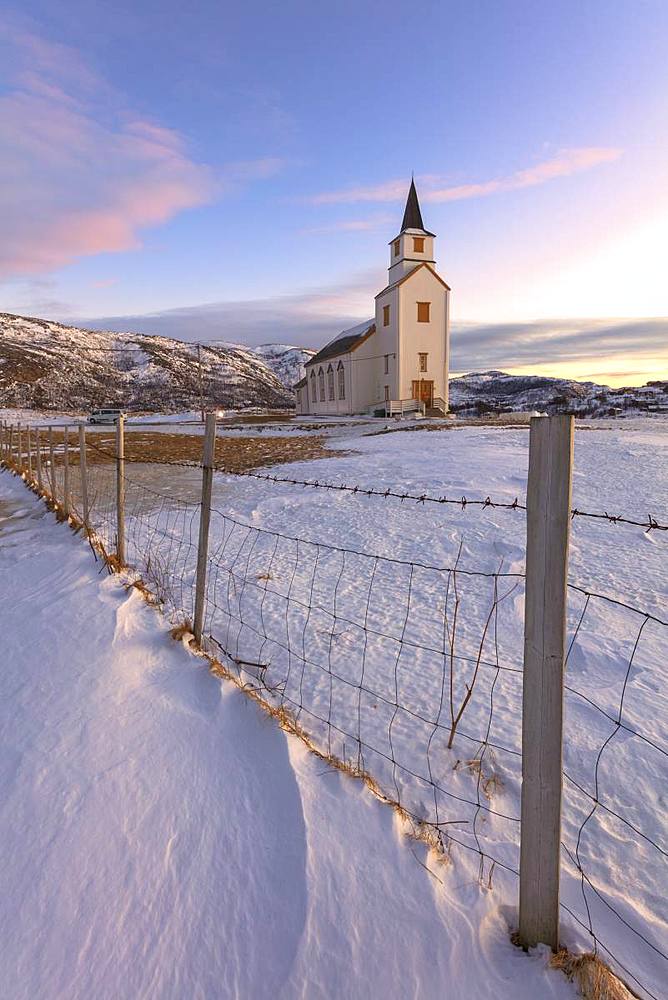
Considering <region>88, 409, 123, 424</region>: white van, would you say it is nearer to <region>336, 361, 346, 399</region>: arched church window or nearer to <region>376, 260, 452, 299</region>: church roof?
<region>336, 361, 346, 399</region>: arched church window

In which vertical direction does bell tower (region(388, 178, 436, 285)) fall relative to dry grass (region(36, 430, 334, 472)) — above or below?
above

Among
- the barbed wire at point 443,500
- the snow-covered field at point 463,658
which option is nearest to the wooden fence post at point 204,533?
the barbed wire at point 443,500

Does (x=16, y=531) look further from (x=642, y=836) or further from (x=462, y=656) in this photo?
(x=642, y=836)

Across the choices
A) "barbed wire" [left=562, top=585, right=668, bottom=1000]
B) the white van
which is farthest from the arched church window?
"barbed wire" [left=562, top=585, right=668, bottom=1000]

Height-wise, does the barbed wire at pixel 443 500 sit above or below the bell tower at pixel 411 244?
below

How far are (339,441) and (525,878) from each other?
22472 millimetres

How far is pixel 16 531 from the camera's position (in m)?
9.27

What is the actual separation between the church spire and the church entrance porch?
11.9 m

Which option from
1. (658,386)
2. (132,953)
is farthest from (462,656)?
(658,386)

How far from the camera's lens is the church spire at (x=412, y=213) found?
41031mm

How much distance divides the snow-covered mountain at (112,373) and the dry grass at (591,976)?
85176mm

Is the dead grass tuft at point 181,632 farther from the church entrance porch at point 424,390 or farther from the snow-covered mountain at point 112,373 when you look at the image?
the snow-covered mountain at point 112,373

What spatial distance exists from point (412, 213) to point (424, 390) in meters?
13.8

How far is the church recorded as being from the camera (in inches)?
1551
